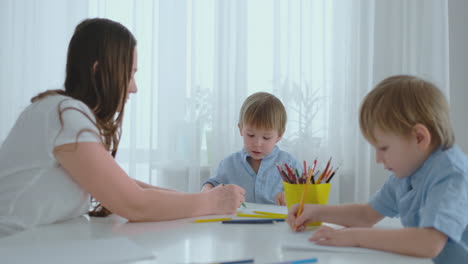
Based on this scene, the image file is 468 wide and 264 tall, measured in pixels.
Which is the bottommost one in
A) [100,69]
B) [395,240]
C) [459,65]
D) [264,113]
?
[395,240]

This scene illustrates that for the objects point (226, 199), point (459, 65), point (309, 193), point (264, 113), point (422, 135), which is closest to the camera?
point (422, 135)

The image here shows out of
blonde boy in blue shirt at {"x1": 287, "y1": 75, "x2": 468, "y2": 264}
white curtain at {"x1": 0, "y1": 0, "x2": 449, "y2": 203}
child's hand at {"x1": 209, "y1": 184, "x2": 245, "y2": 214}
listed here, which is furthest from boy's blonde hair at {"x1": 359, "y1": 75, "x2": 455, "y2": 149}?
white curtain at {"x1": 0, "y1": 0, "x2": 449, "y2": 203}

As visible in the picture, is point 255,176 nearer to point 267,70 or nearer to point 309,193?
point 309,193

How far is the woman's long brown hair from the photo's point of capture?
1.08m

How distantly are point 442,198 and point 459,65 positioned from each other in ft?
6.46

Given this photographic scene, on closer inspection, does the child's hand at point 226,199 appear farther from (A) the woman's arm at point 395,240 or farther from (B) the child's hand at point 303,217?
(A) the woman's arm at point 395,240

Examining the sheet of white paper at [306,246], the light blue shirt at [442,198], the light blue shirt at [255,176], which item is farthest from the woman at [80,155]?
the light blue shirt at [255,176]

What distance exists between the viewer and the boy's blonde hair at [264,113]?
5.75 feet

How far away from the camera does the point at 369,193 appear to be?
240 cm

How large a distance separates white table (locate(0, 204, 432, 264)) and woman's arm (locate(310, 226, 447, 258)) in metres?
0.02

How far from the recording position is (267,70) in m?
2.48

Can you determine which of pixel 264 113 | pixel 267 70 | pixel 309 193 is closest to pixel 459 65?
pixel 267 70

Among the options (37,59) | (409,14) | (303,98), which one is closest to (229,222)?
(303,98)

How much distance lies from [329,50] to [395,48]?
1.21 ft
